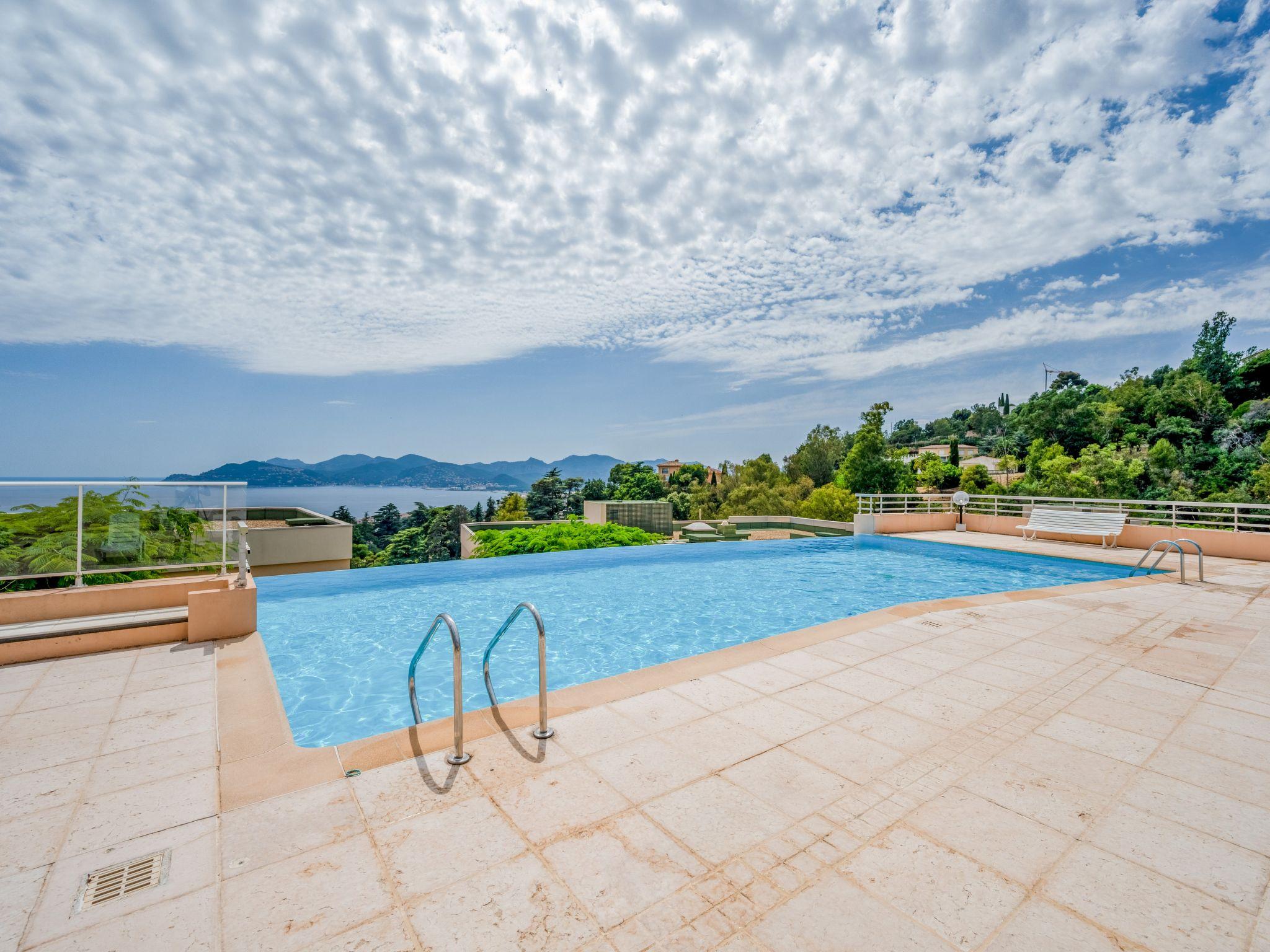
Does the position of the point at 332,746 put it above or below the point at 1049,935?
below

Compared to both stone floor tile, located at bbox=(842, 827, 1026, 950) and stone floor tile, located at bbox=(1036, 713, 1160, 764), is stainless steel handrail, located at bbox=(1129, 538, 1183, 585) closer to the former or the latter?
stone floor tile, located at bbox=(1036, 713, 1160, 764)

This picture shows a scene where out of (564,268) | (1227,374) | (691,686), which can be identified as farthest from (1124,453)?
(691,686)

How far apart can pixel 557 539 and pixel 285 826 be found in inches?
580

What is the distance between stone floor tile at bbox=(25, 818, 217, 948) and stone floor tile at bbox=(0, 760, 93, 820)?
588 millimetres

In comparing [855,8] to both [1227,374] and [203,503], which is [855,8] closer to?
[203,503]

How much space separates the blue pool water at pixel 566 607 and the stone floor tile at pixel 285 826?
7.74 ft

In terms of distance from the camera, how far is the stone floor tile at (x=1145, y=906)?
5.90ft

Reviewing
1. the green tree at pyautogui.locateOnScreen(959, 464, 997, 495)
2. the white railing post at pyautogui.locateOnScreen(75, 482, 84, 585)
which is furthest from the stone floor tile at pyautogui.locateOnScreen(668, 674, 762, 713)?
the green tree at pyautogui.locateOnScreen(959, 464, 997, 495)

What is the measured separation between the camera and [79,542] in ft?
16.9

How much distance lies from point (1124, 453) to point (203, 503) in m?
54.6

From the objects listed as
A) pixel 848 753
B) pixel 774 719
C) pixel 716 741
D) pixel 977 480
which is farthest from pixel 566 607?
pixel 977 480

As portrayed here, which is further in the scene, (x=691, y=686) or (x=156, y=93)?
(x=156, y=93)

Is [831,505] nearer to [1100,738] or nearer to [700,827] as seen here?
[1100,738]

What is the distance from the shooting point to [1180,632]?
5.45m
